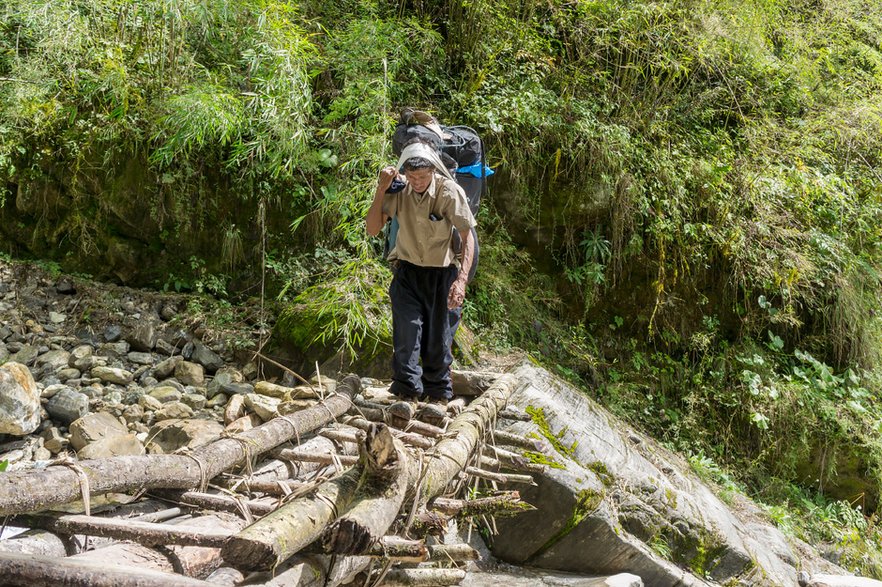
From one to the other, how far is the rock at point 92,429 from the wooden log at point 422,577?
2.23 m

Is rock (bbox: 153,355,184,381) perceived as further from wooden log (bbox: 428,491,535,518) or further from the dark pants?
wooden log (bbox: 428,491,535,518)

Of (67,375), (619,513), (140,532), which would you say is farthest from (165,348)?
(140,532)

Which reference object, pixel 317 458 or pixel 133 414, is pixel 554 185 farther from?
pixel 317 458

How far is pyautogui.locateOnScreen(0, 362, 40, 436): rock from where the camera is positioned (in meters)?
3.86

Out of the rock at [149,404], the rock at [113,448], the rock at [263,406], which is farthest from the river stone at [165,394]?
the rock at [113,448]

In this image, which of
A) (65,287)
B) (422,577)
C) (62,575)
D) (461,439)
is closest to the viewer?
(62,575)

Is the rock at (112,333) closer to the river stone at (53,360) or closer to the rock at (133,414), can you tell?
the river stone at (53,360)

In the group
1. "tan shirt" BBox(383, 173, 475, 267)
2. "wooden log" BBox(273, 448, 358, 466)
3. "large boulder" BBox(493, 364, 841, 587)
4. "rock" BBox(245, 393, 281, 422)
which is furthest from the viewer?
"rock" BBox(245, 393, 281, 422)

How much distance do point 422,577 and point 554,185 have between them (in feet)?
19.0

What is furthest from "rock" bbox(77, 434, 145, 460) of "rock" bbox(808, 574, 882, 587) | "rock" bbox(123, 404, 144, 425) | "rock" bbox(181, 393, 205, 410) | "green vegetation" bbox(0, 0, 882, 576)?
"rock" bbox(808, 574, 882, 587)

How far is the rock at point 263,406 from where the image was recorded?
409cm

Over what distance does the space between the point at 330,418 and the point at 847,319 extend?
6.61 m

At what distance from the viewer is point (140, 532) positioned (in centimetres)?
198

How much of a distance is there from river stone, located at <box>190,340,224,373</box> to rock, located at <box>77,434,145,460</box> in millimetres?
1807
